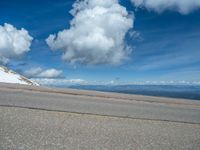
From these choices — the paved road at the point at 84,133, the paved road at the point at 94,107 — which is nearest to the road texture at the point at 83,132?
the paved road at the point at 84,133

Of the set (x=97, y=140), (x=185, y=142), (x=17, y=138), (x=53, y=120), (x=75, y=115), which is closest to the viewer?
(x=17, y=138)

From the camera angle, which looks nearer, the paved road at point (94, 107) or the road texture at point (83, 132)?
the road texture at point (83, 132)

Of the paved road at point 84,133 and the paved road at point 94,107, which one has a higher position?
the paved road at point 94,107

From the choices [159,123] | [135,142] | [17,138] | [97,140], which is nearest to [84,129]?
[97,140]

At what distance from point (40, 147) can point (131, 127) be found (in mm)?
3831

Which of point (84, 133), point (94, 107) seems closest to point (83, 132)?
point (84, 133)

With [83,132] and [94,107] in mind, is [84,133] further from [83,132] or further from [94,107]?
[94,107]

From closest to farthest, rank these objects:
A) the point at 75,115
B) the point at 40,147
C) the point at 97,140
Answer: the point at 40,147 < the point at 97,140 < the point at 75,115

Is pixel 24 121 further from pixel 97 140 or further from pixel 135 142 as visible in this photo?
pixel 135 142

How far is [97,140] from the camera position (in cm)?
717

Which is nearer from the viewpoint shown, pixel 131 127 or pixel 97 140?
pixel 97 140

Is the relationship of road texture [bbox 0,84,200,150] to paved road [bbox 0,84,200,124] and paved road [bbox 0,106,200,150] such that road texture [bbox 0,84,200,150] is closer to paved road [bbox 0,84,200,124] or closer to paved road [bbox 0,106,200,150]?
paved road [bbox 0,106,200,150]

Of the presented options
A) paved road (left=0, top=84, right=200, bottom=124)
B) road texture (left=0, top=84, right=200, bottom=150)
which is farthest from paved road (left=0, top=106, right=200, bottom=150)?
paved road (left=0, top=84, right=200, bottom=124)

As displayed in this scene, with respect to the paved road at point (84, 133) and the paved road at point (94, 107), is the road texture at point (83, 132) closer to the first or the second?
the paved road at point (84, 133)
